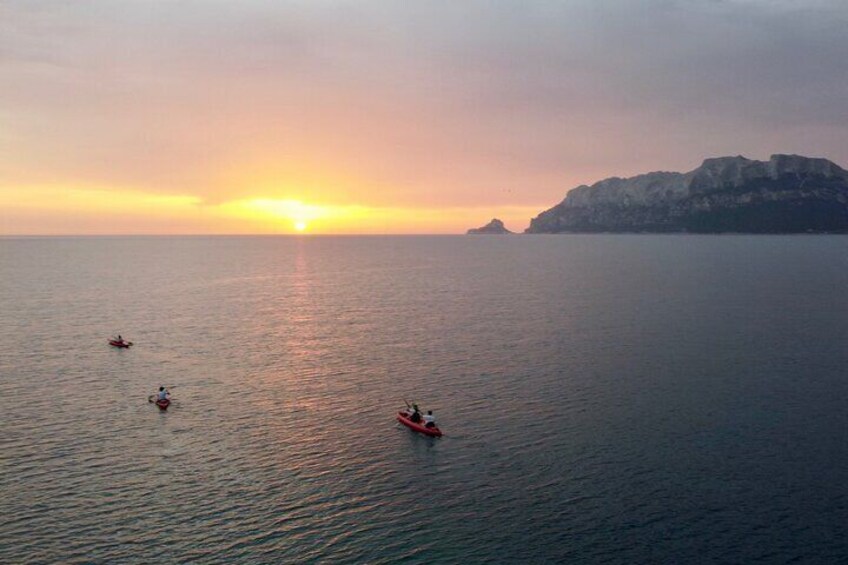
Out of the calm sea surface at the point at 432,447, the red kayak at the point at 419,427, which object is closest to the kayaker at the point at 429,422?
the red kayak at the point at 419,427

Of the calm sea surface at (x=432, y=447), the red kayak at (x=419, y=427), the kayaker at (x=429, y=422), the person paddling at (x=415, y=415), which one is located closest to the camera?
the calm sea surface at (x=432, y=447)

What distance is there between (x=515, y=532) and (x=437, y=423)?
75.9ft

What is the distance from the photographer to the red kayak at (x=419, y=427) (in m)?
63.8

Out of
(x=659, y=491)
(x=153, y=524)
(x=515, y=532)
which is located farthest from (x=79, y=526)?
(x=659, y=491)

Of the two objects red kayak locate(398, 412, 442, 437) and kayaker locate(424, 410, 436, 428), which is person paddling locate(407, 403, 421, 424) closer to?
red kayak locate(398, 412, 442, 437)

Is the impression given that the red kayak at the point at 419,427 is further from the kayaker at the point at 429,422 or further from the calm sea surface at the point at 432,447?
the calm sea surface at the point at 432,447

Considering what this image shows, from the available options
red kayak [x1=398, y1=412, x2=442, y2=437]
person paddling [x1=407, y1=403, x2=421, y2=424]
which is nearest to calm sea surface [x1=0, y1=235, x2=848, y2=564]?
red kayak [x1=398, y1=412, x2=442, y2=437]

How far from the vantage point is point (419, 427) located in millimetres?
64688

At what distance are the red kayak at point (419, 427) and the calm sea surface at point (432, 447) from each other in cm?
93

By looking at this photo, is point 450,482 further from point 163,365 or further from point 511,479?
point 163,365

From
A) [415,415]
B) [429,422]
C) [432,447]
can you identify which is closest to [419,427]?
[429,422]

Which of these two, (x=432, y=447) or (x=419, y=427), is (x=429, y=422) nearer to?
(x=419, y=427)

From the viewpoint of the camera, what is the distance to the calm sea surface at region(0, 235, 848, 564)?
44.6 m

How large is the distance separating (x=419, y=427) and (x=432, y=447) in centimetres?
362
